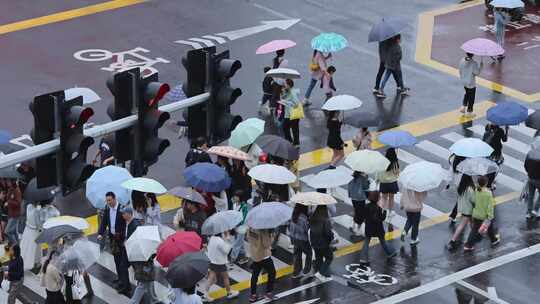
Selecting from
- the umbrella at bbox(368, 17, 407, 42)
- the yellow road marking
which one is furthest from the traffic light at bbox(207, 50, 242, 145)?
the yellow road marking

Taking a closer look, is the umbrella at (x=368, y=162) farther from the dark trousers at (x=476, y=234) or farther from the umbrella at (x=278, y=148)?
the dark trousers at (x=476, y=234)

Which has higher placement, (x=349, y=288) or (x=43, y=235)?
(x=43, y=235)

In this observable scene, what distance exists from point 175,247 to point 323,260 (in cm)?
345

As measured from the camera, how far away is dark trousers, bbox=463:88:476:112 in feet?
Answer: 92.0

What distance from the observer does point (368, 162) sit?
72.3 feet

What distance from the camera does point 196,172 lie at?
842 inches

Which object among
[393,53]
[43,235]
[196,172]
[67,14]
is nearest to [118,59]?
[67,14]

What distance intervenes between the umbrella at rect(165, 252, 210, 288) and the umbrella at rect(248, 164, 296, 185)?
11.4ft

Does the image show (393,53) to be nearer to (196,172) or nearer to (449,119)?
(449,119)

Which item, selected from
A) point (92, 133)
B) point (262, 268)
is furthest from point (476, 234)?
point (92, 133)

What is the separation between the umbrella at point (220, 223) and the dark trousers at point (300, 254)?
1.27 meters

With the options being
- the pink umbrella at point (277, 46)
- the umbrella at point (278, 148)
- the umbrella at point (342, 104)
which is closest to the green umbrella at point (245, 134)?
the umbrella at point (278, 148)

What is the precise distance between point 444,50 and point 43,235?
51.5 ft

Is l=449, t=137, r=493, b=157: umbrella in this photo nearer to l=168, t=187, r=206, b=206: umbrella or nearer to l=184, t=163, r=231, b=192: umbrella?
l=184, t=163, r=231, b=192: umbrella
